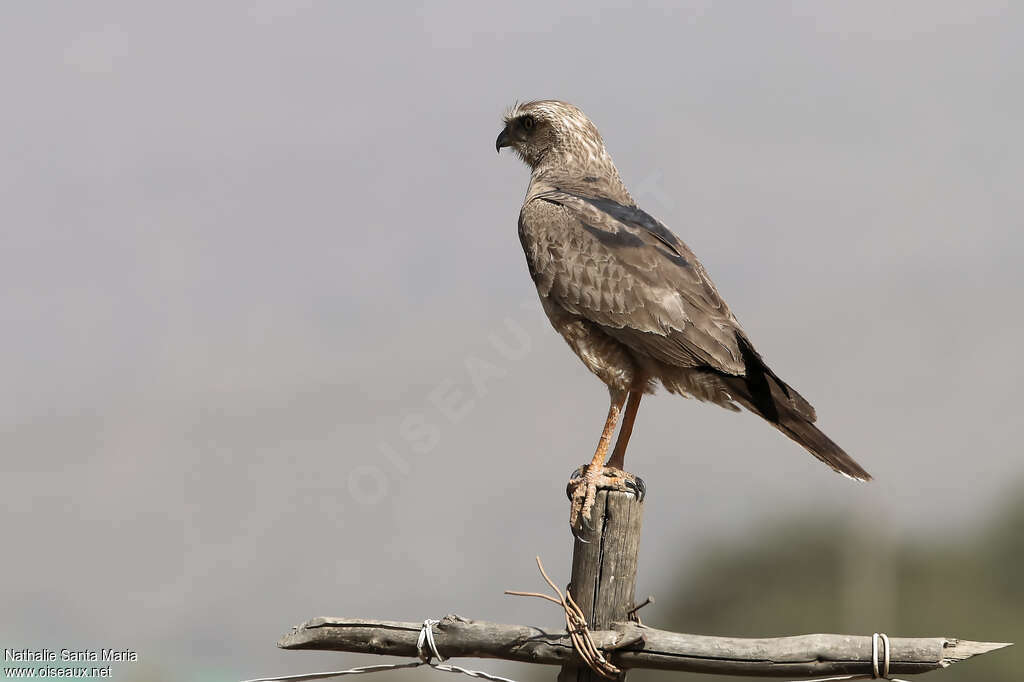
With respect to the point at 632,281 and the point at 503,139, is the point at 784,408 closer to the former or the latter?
the point at 632,281

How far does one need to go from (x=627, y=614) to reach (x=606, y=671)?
272 millimetres

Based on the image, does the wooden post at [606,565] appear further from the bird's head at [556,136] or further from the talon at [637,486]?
the bird's head at [556,136]

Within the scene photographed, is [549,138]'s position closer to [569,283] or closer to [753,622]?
[569,283]

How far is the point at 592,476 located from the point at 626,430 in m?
1.06

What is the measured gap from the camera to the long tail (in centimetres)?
549

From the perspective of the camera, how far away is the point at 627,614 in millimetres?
4625

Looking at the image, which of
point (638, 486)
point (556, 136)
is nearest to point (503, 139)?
point (556, 136)

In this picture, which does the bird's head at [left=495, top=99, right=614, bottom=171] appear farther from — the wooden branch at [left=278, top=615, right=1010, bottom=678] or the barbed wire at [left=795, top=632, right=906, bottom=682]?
the barbed wire at [left=795, top=632, right=906, bottom=682]

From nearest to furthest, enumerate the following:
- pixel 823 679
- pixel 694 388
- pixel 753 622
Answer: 1. pixel 823 679
2. pixel 694 388
3. pixel 753 622

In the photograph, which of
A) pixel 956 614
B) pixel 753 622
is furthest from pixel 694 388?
pixel 956 614

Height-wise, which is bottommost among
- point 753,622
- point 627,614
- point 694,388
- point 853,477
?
point 627,614

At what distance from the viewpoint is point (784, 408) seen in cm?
566

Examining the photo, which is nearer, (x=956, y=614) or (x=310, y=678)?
(x=310, y=678)

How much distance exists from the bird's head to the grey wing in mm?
996
